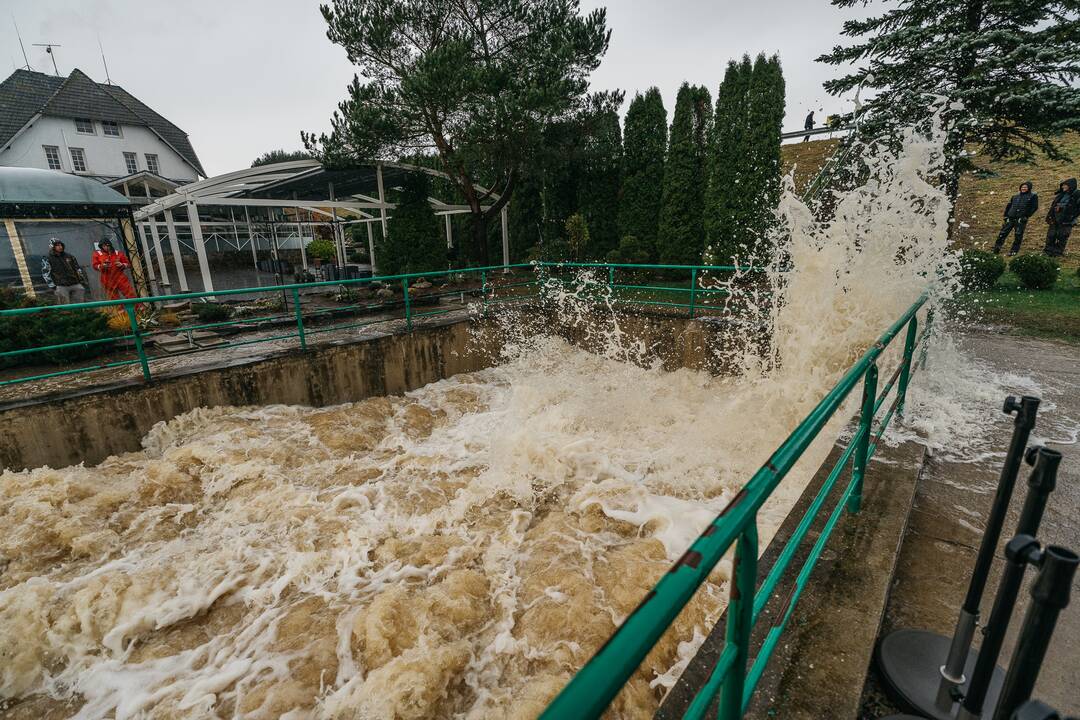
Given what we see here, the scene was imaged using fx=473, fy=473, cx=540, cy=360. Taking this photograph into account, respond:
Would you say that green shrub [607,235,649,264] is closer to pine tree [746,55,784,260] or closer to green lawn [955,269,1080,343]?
pine tree [746,55,784,260]

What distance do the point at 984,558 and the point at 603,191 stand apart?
625 inches

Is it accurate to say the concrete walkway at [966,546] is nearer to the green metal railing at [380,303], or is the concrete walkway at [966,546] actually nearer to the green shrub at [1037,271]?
the green metal railing at [380,303]

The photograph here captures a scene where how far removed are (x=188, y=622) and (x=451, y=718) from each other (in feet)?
7.90

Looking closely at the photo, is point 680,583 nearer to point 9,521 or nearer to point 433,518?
point 433,518

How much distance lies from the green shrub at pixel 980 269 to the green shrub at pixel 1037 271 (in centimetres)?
35

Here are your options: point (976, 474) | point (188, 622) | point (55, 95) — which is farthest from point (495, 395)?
point (55, 95)

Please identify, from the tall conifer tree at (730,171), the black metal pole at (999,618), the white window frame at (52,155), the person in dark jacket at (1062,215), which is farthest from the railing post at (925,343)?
the white window frame at (52,155)

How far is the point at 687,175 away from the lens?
1385cm

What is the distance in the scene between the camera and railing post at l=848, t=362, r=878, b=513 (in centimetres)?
236

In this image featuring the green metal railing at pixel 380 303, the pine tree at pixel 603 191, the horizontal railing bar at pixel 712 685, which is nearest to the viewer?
the horizontal railing bar at pixel 712 685

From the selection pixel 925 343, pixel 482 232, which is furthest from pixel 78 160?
pixel 925 343

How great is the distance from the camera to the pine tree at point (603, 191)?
50.8 ft

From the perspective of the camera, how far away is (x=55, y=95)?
990 inches

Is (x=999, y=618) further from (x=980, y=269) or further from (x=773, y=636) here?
(x=980, y=269)
